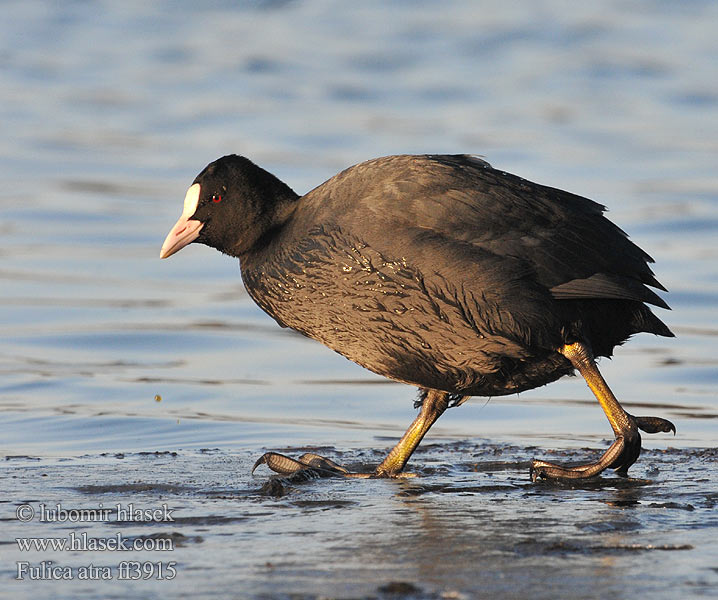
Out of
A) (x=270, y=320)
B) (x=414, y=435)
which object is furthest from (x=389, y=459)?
(x=270, y=320)

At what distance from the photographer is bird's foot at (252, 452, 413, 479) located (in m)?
5.59

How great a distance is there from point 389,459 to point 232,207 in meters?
1.27

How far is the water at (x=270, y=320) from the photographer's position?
4453mm

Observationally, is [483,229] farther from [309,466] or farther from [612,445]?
[309,466]

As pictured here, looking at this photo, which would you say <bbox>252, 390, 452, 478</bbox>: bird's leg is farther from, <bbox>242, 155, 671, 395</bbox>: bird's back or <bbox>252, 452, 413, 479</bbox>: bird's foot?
<bbox>242, 155, 671, 395</bbox>: bird's back

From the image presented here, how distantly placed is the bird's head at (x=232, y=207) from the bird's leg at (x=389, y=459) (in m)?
0.95

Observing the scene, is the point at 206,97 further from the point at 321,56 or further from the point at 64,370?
the point at 64,370

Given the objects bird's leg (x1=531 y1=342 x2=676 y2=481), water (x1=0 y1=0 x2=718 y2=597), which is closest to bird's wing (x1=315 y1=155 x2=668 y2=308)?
bird's leg (x1=531 y1=342 x2=676 y2=481)

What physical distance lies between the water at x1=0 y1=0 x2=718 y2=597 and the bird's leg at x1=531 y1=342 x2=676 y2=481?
17 centimetres

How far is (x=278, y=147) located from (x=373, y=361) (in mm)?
12482

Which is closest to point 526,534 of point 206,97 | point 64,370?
point 64,370

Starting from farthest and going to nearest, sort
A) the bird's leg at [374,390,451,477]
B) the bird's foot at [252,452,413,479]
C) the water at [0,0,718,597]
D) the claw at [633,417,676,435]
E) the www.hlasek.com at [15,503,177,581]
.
A: the claw at [633,417,676,435], the bird's leg at [374,390,451,477], the bird's foot at [252,452,413,479], the water at [0,0,718,597], the www.hlasek.com at [15,503,177,581]

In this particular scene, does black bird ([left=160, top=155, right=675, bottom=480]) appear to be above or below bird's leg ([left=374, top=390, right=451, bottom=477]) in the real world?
above

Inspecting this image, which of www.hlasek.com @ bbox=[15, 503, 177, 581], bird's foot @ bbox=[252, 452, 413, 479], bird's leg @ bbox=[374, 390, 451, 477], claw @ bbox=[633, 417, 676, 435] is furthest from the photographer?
claw @ bbox=[633, 417, 676, 435]
